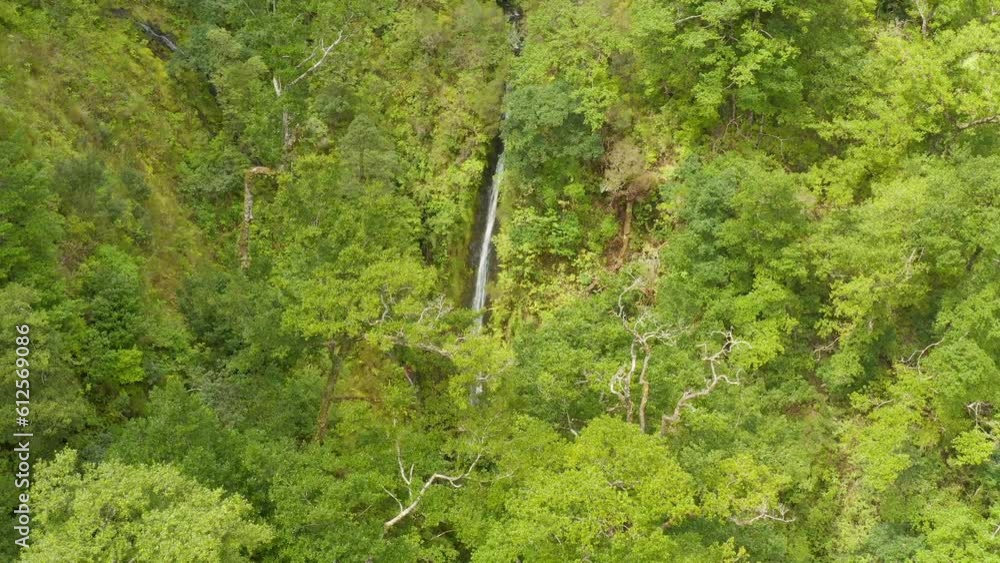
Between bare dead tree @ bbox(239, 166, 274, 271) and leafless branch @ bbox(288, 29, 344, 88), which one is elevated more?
leafless branch @ bbox(288, 29, 344, 88)

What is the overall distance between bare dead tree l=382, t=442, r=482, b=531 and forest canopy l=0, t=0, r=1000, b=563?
0.72 ft

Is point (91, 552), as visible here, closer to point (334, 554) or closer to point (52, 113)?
point (334, 554)

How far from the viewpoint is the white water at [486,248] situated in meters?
33.3

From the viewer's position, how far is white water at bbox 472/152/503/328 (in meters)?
33.3

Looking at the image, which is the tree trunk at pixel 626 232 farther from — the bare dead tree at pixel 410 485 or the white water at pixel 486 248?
the bare dead tree at pixel 410 485

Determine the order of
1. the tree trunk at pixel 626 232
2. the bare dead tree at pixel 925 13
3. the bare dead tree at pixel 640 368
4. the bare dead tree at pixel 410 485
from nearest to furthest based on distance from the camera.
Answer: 1. the bare dead tree at pixel 640 368
2. the bare dead tree at pixel 410 485
3. the bare dead tree at pixel 925 13
4. the tree trunk at pixel 626 232

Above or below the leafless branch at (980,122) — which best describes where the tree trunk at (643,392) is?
below

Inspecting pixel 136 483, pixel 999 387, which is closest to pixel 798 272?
pixel 999 387

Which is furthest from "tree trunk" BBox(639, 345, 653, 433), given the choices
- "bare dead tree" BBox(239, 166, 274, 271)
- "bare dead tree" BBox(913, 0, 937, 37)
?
"bare dead tree" BBox(239, 166, 274, 271)

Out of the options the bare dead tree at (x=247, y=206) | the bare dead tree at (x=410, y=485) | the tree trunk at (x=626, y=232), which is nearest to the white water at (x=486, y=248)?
the tree trunk at (x=626, y=232)

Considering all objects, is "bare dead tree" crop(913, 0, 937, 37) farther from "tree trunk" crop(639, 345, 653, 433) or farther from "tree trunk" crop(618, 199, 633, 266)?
"tree trunk" crop(639, 345, 653, 433)

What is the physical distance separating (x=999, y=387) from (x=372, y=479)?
60.6 feet

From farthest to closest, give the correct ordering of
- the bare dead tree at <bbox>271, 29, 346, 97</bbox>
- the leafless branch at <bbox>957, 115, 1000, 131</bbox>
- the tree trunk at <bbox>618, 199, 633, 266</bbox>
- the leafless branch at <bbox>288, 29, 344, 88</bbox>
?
the leafless branch at <bbox>288, 29, 344, 88</bbox>
the bare dead tree at <bbox>271, 29, 346, 97</bbox>
the tree trunk at <bbox>618, 199, 633, 266</bbox>
the leafless branch at <bbox>957, 115, 1000, 131</bbox>

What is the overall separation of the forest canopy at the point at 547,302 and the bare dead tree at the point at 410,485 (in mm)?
218
